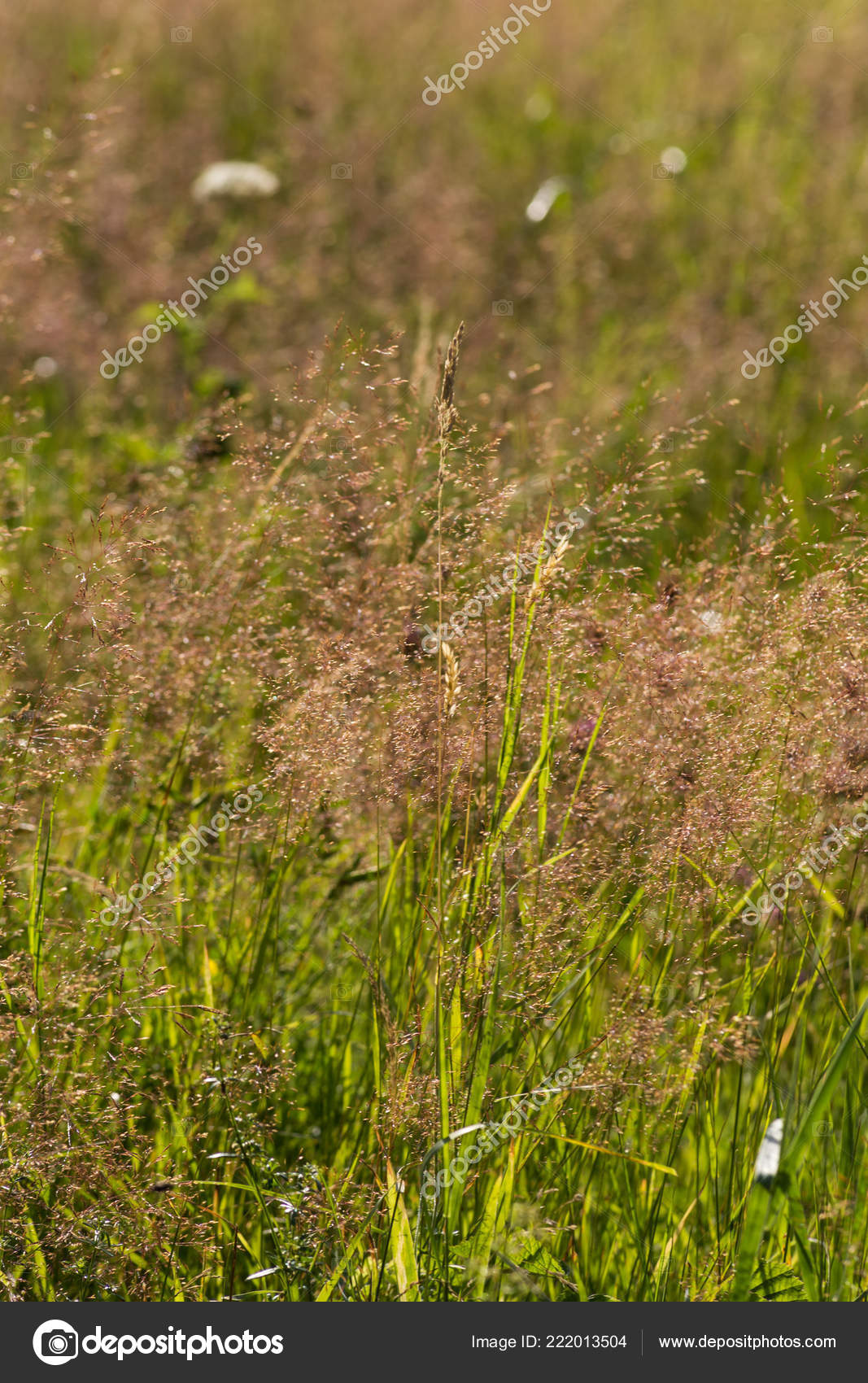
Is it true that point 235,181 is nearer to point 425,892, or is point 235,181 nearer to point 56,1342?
point 425,892

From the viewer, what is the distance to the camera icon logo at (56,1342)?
1.31 metres

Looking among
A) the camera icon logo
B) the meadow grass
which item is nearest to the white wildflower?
the meadow grass

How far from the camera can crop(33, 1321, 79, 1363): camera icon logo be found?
1.31 metres

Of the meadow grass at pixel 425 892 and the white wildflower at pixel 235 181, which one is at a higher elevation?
the white wildflower at pixel 235 181

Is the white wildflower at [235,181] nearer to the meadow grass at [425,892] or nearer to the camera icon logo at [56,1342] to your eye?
the meadow grass at [425,892]

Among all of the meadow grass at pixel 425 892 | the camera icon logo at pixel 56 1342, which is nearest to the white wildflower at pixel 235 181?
the meadow grass at pixel 425 892

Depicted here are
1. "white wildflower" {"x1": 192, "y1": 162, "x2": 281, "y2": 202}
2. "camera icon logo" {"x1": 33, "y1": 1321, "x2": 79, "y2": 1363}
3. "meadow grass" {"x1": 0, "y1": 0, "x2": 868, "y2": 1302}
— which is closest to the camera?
"camera icon logo" {"x1": 33, "y1": 1321, "x2": 79, "y2": 1363}

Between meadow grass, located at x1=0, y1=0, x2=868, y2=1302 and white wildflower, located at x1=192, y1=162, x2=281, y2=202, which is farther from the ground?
white wildflower, located at x1=192, y1=162, x2=281, y2=202

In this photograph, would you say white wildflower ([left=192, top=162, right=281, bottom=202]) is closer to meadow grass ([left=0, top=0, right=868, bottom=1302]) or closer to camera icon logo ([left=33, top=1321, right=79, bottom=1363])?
meadow grass ([left=0, top=0, right=868, bottom=1302])

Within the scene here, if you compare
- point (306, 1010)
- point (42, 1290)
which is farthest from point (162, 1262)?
point (306, 1010)

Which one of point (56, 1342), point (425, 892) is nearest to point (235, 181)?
point (425, 892)

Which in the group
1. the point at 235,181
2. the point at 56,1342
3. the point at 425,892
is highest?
the point at 235,181

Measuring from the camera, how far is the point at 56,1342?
132cm

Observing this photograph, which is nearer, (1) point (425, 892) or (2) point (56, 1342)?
(2) point (56, 1342)
